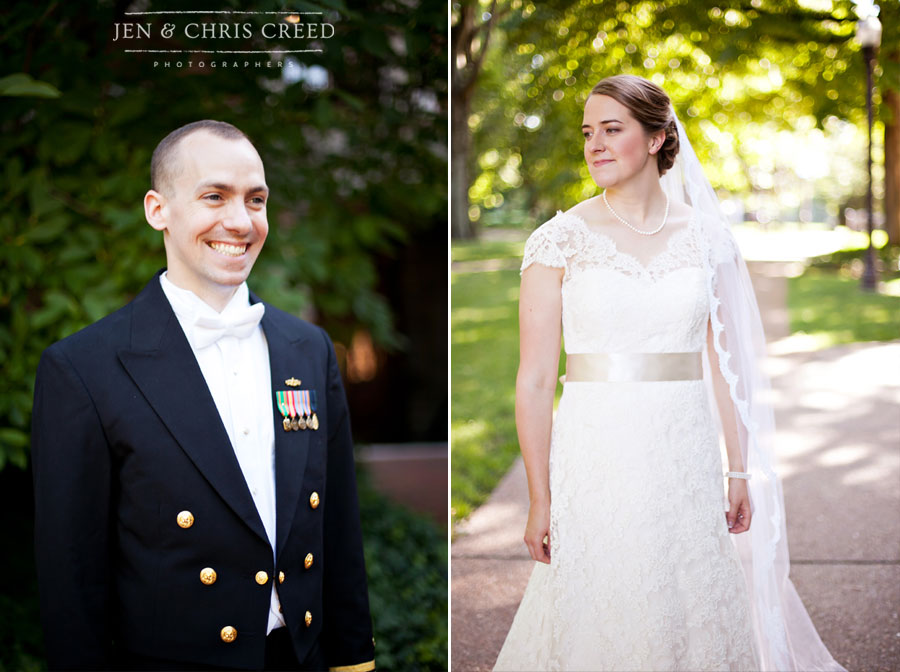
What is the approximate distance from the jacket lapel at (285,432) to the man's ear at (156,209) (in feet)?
0.94

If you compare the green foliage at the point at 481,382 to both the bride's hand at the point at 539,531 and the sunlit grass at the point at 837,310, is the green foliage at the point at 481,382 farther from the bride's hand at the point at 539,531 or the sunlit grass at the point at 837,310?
the sunlit grass at the point at 837,310

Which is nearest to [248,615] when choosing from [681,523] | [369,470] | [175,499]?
[175,499]

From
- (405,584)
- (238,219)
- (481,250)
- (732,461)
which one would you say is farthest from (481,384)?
(238,219)

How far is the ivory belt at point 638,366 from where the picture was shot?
2.03 metres

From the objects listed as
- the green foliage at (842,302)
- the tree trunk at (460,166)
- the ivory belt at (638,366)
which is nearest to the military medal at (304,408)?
the ivory belt at (638,366)

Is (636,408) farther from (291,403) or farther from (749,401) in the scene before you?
(291,403)

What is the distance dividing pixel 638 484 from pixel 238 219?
123cm

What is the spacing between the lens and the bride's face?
6.73ft

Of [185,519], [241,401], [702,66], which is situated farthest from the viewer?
[702,66]

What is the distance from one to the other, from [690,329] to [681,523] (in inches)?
20.1

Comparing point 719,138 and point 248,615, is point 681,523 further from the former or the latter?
point 719,138

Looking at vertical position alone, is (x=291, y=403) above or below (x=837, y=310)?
below

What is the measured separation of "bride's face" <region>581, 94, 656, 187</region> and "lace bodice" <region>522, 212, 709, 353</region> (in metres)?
0.16

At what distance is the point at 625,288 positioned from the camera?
199 cm
